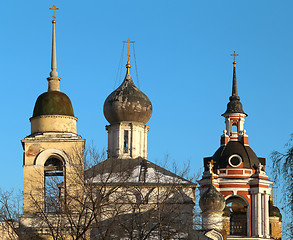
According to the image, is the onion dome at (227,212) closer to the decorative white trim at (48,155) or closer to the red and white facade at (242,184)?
the red and white facade at (242,184)

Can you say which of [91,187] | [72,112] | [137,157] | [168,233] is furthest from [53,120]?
[137,157]

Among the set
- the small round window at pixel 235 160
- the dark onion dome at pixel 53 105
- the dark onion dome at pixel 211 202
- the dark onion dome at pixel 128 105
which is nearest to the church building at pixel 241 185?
the small round window at pixel 235 160

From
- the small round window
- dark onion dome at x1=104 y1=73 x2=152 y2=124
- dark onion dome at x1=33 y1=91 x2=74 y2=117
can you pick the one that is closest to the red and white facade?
the small round window

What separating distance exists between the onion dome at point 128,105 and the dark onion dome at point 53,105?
13942 millimetres

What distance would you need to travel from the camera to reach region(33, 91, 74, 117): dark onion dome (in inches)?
1427

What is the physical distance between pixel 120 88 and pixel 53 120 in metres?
15.9

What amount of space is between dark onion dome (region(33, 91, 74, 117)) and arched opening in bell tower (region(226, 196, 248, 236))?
32.5m

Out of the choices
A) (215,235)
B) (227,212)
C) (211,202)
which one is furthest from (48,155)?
(227,212)

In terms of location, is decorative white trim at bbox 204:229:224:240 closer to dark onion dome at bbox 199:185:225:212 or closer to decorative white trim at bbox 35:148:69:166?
dark onion dome at bbox 199:185:225:212

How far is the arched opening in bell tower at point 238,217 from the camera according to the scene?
6738 cm

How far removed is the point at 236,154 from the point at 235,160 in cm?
46

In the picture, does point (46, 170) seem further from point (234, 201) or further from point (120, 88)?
point (234, 201)

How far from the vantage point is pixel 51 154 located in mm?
35625

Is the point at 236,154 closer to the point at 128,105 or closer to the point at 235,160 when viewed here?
the point at 235,160
